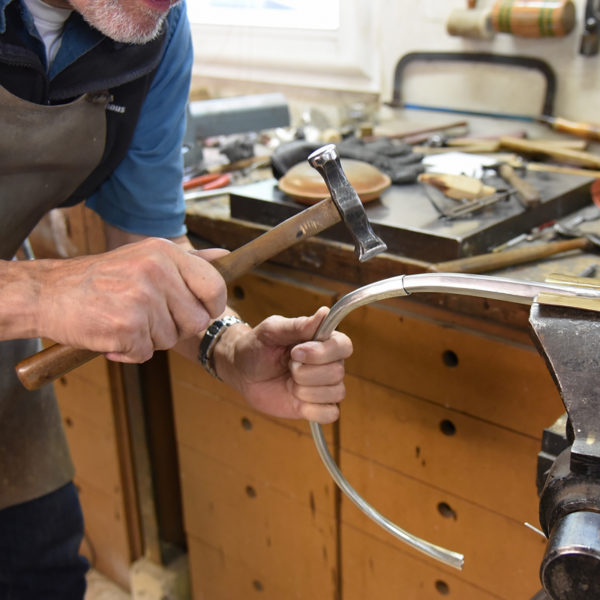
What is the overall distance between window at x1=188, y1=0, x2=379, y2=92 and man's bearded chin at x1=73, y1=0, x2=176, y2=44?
1.18 metres

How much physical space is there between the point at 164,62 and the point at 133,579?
4.36 ft

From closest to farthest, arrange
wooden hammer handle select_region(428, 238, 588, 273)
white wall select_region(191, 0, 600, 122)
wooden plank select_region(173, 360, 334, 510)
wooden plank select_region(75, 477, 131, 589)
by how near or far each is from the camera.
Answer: wooden hammer handle select_region(428, 238, 588, 273) < wooden plank select_region(173, 360, 334, 510) < white wall select_region(191, 0, 600, 122) < wooden plank select_region(75, 477, 131, 589)

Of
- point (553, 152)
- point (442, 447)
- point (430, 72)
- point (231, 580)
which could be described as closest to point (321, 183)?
point (442, 447)

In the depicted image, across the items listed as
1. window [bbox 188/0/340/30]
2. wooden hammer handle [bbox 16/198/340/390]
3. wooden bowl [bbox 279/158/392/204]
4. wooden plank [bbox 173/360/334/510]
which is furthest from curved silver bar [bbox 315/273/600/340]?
window [bbox 188/0/340/30]

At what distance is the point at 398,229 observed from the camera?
41.6 inches

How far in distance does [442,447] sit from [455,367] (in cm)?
15

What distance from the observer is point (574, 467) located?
1.74 ft

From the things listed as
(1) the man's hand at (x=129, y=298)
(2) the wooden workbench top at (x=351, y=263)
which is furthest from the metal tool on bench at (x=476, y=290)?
(2) the wooden workbench top at (x=351, y=263)

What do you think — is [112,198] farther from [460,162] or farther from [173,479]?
[173,479]

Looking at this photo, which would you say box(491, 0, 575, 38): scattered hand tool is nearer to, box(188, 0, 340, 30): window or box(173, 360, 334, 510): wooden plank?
box(188, 0, 340, 30): window

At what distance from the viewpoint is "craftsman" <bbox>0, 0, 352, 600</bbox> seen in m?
0.75

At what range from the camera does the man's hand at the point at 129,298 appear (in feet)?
2.39

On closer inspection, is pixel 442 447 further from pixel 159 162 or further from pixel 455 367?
pixel 159 162

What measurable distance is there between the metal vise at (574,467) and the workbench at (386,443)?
35 centimetres
